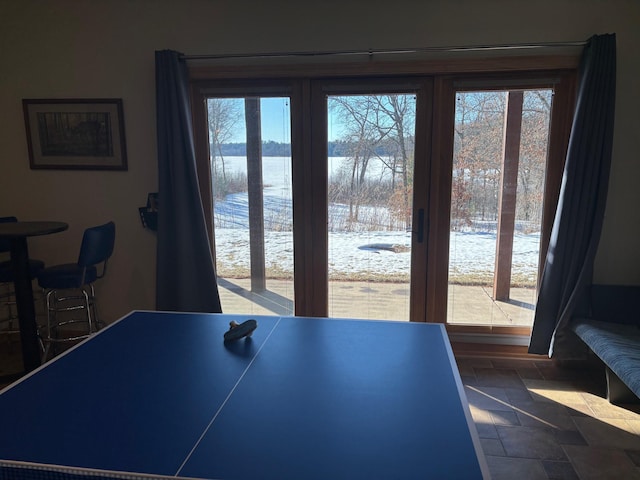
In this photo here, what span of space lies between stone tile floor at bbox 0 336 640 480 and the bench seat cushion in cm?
37

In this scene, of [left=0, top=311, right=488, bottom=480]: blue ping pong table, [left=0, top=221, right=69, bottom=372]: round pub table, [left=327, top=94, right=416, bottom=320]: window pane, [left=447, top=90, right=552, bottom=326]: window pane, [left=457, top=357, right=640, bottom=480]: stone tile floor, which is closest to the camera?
[left=0, top=311, right=488, bottom=480]: blue ping pong table

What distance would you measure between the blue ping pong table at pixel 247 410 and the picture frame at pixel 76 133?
82.3 inches

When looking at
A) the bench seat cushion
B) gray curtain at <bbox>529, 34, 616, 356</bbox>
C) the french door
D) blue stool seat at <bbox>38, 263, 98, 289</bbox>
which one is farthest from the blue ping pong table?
gray curtain at <bbox>529, 34, 616, 356</bbox>

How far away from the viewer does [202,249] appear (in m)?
3.28

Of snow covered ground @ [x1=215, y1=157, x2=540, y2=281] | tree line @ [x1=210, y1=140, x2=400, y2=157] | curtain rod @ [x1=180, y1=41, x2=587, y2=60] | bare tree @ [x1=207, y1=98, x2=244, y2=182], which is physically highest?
curtain rod @ [x1=180, y1=41, x2=587, y2=60]

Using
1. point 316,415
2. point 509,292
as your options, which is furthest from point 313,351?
point 509,292

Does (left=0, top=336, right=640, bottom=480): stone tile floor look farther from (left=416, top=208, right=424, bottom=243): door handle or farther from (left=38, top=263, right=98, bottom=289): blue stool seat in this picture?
(left=416, top=208, right=424, bottom=243): door handle

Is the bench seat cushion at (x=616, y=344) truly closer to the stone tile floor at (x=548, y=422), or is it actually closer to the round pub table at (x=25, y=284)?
the stone tile floor at (x=548, y=422)

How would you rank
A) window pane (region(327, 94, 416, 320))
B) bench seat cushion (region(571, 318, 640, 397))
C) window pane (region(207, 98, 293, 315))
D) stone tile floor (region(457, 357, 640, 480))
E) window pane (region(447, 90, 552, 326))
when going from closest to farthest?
stone tile floor (region(457, 357, 640, 480)) → bench seat cushion (region(571, 318, 640, 397)) → window pane (region(447, 90, 552, 326)) → window pane (region(327, 94, 416, 320)) → window pane (region(207, 98, 293, 315))

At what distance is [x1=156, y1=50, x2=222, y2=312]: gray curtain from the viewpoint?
10.2 feet

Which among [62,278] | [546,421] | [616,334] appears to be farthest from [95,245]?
[616,334]

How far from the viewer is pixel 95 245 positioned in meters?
2.88

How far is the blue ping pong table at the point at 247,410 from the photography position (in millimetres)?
1027

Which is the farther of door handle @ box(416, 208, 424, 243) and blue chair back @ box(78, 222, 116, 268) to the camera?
door handle @ box(416, 208, 424, 243)
